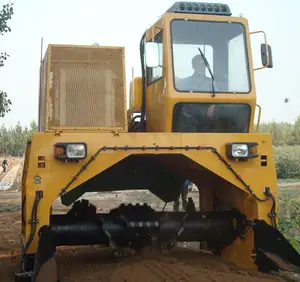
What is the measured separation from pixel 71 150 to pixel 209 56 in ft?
7.06

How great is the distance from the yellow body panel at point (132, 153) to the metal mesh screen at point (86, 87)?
56 cm

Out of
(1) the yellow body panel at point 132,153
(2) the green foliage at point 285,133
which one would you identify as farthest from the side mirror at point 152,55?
(2) the green foliage at point 285,133

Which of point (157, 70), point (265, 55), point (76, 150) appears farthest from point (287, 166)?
point (76, 150)

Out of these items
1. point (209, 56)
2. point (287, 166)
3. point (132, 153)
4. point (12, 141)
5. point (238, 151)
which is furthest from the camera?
point (12, 141)

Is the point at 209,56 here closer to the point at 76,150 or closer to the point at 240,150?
the point at 240,150

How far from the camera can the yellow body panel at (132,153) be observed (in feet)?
17.0

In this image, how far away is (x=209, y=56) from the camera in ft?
20.0

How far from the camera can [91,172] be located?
530 cm

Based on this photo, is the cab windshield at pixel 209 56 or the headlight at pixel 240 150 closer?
the headlight at pixel 240 150

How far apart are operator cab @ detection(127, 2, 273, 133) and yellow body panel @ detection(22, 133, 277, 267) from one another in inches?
19.3

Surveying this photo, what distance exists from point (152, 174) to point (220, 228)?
1677 millimetres

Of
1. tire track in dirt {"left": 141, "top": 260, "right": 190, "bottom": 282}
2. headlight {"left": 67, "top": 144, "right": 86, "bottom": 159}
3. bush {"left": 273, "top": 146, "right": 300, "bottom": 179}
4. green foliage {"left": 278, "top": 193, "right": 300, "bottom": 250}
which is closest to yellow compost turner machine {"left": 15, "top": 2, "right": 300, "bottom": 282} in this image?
headlight {"left": 67, "top": 144, "right": 86, "bottom": 159}

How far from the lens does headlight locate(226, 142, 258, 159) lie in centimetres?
551

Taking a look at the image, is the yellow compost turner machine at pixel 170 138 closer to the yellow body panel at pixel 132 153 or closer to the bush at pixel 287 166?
the yellow body panel at pixel 132 153
